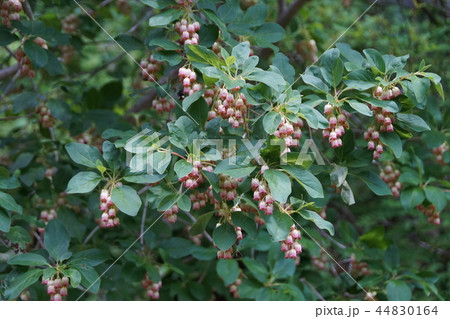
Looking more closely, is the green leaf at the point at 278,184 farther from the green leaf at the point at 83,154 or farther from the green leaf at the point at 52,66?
the green leaf at the point at 52,66

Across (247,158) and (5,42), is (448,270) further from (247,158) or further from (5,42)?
(5,42)

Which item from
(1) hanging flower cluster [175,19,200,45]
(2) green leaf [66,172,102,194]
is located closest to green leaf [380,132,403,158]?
(1) hanging flower cluster [175,19,200,45]

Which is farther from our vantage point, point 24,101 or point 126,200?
point 24,101

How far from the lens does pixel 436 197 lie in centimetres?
215

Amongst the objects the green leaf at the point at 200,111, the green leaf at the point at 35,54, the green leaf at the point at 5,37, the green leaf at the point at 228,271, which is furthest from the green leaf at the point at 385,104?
the green leaf at the point at 5,37

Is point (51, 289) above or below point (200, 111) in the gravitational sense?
below

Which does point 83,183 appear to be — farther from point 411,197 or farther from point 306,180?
point 411,197

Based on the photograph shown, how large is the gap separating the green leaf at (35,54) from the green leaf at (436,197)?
1535mm

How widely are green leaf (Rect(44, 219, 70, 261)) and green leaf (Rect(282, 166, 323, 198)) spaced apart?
81 centimetres

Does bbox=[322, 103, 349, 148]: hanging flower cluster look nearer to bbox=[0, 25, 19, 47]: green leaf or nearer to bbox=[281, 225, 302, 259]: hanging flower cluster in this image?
bbox=[281, 225, 302, 259]: hanging flower cluster

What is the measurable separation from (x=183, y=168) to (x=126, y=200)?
0.25 meters

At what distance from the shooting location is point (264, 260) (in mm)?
2541

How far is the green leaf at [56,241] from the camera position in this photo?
1.82 metres

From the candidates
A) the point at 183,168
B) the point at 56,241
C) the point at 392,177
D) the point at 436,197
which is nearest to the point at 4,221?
the point at 56,241
